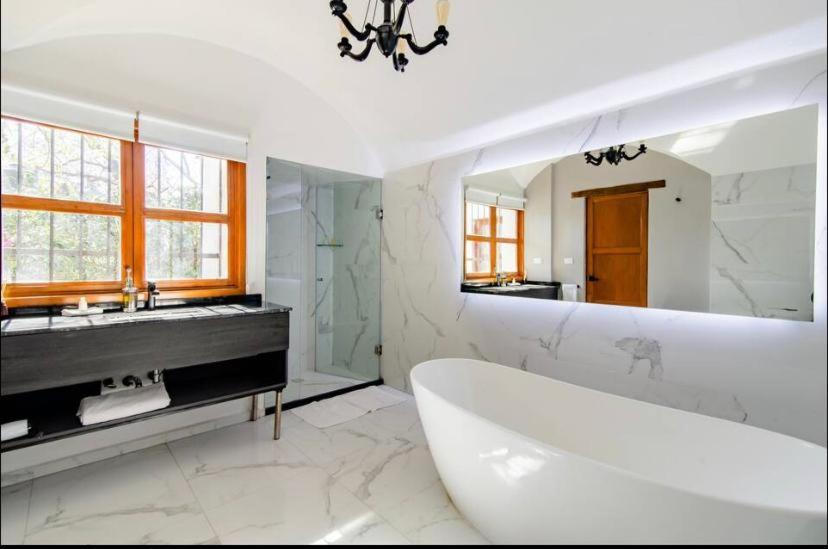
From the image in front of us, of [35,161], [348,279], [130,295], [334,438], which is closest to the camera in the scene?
[35,161]

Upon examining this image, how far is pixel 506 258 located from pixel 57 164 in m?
2.20

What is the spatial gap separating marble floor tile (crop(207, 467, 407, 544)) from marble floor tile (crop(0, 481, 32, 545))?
0.48 meters

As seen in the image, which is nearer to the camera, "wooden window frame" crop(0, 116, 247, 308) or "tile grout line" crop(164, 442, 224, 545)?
"wooden window frame" crop(0, 116, 247, 308)

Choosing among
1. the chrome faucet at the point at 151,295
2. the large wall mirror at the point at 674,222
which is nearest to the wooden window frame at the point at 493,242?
the large wall mirror at the point at 674,222

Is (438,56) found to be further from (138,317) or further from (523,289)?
(138,317)

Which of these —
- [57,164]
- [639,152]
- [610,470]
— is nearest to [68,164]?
[57,164]

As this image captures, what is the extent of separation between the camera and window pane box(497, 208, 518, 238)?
2.57 metres

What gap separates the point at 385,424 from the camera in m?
2.74

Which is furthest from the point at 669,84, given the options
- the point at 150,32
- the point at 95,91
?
the point at 95,91

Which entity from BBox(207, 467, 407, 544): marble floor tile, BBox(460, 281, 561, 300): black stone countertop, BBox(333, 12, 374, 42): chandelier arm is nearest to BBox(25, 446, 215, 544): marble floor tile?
BBox(207, 467, 407, 544): marble floor tile

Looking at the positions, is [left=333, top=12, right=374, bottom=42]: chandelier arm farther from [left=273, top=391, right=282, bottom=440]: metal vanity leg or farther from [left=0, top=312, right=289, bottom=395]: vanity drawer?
[left=273, top=391, right=282, bottom=440]: metal vanity leg

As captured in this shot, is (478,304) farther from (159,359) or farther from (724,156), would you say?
(159,359)

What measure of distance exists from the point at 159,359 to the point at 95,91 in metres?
1.45

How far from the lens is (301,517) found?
1.65m
